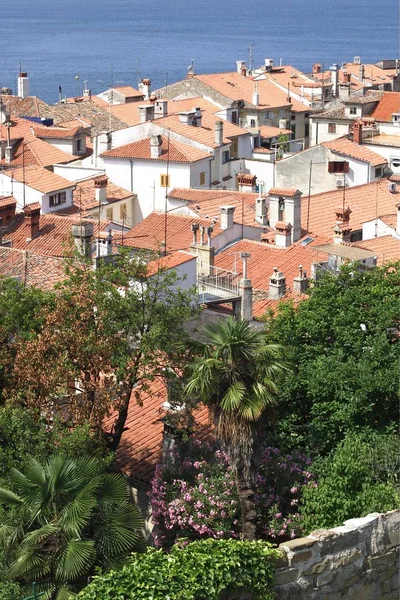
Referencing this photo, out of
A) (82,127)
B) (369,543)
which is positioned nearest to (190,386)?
(369,543)

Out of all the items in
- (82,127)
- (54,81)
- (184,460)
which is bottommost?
(54,81)

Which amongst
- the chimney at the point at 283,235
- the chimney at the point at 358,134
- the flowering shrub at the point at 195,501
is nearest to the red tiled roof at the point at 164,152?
the chimney at the point at 358,134

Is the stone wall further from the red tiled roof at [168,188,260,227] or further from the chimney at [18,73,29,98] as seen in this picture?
the chimney at [18,73,29,98]

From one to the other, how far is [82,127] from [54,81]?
299ft

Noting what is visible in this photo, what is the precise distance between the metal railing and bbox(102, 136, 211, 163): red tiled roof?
21.5m

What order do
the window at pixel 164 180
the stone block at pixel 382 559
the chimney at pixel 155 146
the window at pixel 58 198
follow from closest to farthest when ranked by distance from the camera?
the stone block at pixel 382 559, the window at pixel 58 198, the window at pixel 164 180, the chimney at pixel 155 146

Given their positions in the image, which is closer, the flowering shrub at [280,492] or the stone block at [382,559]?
the stone block at [382,559]

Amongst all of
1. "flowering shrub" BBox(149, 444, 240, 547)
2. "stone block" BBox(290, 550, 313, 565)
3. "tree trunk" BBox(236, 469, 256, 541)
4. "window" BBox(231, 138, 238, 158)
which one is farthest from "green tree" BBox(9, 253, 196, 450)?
"window" BBox(231, 138, 238, 158)

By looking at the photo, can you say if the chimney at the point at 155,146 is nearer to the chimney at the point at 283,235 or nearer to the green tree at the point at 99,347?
the chimney at the point at 283,235

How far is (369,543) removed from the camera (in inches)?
547

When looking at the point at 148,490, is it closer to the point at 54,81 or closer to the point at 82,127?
the point at 82,127

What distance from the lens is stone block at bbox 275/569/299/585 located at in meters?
13.1

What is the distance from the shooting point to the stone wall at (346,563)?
522 inches

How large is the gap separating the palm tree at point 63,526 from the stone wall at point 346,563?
2184mm
